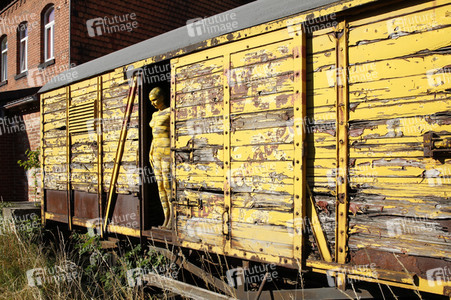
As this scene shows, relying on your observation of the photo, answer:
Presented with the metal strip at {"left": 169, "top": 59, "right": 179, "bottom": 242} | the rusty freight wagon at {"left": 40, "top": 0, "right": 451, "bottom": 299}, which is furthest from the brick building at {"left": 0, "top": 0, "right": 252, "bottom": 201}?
the metal strip at {"left": 169, "top": 59, "right": 179, "bottom": 242}

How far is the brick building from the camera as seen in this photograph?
9.83 metres

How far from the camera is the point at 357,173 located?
2.80 m

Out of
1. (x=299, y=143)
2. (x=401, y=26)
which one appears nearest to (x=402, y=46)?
(x=401, y=26)

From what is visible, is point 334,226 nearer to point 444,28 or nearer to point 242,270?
point 242,270

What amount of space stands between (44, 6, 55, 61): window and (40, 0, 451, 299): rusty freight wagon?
7694 mm

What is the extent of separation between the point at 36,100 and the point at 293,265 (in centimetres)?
833

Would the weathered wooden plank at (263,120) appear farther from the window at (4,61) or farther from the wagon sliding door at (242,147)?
the window at (4,61)

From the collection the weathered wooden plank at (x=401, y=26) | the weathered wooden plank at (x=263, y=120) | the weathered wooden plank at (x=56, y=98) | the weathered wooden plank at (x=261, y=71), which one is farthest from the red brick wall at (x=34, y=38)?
the weathered wooden plank at (x=401, y=26)

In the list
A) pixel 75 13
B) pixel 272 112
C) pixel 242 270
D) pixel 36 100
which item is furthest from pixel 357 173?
pixel 75 13

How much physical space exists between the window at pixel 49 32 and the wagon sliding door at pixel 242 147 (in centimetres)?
851

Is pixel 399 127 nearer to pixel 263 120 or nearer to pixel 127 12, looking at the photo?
pixel 263 120

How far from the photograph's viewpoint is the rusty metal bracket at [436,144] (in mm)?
2412

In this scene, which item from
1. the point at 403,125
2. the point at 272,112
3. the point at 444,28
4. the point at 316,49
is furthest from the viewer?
the point at 272,112

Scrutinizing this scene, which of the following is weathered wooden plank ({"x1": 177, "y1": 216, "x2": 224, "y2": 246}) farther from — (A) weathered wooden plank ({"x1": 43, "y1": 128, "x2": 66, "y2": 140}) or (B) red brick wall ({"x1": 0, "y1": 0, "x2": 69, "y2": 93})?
(B) red brick wall ({"x1": 0, "y1": 0, "x2": 69, "y2": 93})
